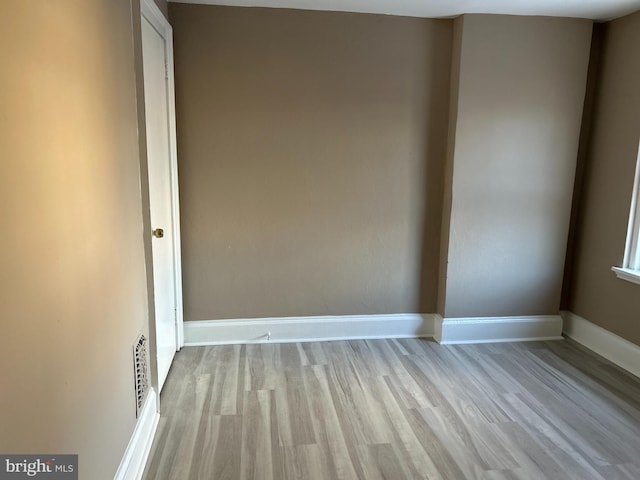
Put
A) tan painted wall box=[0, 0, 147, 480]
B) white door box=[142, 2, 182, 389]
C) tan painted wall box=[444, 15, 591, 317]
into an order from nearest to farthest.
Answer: tan painted wall box=[0, 0, 147, 480], white door box=[142, 2, 182, 389], tan painted wall box=[444, 15, 591, 317]

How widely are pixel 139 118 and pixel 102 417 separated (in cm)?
131

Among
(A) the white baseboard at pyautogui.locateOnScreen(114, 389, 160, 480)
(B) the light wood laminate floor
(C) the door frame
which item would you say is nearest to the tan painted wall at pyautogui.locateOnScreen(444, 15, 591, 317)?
(B) the light wood laminate floor

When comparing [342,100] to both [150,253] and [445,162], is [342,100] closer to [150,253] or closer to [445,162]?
[445,162]

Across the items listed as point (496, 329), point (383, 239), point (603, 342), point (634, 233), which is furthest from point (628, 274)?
point (383, 239)

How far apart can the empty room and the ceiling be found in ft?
0.09

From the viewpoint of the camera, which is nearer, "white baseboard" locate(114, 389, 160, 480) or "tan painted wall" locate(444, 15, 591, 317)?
"white baseboard" locate(114, 389, 160, 480)

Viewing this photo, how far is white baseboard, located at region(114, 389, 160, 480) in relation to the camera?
1892 millimetres

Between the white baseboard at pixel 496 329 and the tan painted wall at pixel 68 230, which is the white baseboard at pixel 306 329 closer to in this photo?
the white baseboard at pixel 496 329

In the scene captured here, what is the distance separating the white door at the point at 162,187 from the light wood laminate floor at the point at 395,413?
0.29 m

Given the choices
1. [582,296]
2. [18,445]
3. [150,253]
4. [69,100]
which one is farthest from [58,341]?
[582,296]

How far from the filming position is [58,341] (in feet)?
4.13

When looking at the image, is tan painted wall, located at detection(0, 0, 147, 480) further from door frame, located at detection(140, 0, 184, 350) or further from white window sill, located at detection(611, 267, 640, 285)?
white window sill, located at detection(611, 267, 640, 285)

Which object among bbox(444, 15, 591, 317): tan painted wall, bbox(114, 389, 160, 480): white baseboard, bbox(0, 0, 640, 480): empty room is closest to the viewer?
bbox(114, 389, 160, 480): white baseboard

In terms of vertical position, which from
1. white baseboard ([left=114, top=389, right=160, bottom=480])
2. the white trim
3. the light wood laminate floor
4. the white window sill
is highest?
the white trim
